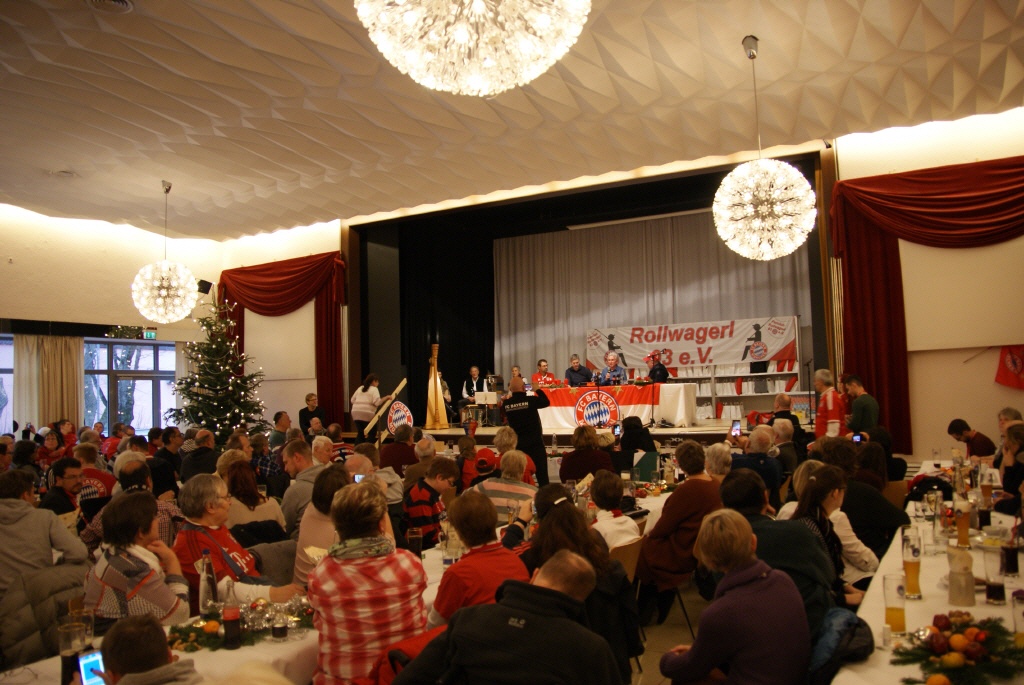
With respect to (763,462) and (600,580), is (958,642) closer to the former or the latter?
(600,580)

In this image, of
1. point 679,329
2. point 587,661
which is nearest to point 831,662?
point 587,661

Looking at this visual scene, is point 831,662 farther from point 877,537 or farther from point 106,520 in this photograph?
point 106,520

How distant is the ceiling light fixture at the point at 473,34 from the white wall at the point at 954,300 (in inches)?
321

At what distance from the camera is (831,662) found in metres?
2.42

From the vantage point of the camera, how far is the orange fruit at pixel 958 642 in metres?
2.30

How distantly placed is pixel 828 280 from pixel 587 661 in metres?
9.86

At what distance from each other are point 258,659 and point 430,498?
8.46 feet

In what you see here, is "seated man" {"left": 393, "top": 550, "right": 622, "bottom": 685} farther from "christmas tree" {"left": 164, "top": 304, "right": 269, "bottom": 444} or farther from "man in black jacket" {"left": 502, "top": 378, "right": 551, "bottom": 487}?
"christmas tree" {"left": 164, "top": 304, "right": 269, "bottom": 444}

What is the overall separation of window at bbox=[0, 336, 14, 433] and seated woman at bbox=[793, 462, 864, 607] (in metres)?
12.9

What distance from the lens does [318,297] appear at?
47.5 feet

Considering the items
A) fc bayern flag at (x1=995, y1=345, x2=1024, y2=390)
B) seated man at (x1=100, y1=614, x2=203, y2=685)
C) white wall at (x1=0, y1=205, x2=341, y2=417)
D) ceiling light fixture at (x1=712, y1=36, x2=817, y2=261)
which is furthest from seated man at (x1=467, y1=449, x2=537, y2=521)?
white wall at (x1=0, y1=205, x2=341, y2=417)

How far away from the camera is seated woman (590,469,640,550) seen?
438 centimetres

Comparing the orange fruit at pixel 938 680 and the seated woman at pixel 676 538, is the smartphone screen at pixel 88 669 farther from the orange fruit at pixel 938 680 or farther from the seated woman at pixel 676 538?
the seated woman at pixel 676 538

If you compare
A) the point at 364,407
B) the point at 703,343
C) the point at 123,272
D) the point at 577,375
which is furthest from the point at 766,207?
the point at 123,272
